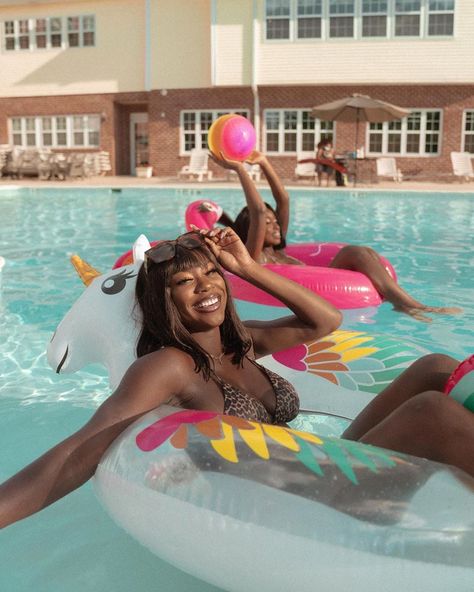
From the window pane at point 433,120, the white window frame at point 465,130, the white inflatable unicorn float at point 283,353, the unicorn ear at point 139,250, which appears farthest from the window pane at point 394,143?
the unicorn ear at point 139,250

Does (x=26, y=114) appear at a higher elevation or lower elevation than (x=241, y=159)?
higher

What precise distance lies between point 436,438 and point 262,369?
0.79 meters

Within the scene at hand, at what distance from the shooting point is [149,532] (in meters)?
1.81

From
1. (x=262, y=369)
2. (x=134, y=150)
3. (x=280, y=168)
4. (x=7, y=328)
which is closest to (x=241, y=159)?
(x=7, y=328)

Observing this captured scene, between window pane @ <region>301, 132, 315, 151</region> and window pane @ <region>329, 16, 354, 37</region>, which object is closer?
window pane @ <region>329, 16, 354, 37</region>

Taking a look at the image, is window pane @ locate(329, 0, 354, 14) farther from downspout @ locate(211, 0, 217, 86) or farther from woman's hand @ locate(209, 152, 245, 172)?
woman's hand @ locate(209, 152, 245, 172)

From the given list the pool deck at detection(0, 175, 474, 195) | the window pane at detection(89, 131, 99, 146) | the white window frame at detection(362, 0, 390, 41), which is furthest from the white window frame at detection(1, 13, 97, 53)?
the white window frame at detection(362, 0, 390, 41)

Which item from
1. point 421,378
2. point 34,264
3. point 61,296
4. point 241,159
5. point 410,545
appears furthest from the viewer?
point 34,264

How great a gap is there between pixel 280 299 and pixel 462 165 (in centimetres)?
1778

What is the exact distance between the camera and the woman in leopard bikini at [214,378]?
5.70ft

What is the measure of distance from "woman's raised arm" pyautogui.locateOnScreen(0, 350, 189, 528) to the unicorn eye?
85 centimetres

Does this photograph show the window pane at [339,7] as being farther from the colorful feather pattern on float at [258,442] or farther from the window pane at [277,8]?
the colorful feather pattern on float at [258,442]

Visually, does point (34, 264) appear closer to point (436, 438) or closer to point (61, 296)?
point (61, 296)

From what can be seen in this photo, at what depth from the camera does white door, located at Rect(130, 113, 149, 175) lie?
22.9 meters
